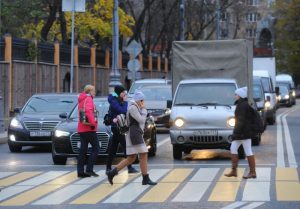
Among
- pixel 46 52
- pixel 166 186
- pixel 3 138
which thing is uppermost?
pixel 46 52

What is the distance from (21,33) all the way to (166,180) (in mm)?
42655

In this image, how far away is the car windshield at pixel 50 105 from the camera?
21.4 meters

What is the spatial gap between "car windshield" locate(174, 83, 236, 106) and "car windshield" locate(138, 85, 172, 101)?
8826 mm

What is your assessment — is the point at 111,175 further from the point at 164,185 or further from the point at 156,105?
the point at 156,105

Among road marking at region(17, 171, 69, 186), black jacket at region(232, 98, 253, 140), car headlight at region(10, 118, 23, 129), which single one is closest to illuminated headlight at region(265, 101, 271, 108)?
car headlight at region(10, 118, 23, 129)

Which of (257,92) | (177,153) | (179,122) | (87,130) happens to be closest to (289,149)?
(177,153)

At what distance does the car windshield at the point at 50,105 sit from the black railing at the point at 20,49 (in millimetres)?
11525

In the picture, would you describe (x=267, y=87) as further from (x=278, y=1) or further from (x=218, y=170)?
(x=278, y=1)

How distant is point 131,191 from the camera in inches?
501

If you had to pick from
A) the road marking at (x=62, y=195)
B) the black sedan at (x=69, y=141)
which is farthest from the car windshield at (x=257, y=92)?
the road marking at (x=62, y=195)

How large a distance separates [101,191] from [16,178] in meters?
2.56

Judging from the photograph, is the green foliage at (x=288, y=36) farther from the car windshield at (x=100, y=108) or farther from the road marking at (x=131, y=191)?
the road marking at (x=131, y=191)

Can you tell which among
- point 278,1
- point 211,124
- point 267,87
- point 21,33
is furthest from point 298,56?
point 211,124

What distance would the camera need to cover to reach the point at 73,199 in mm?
11977
